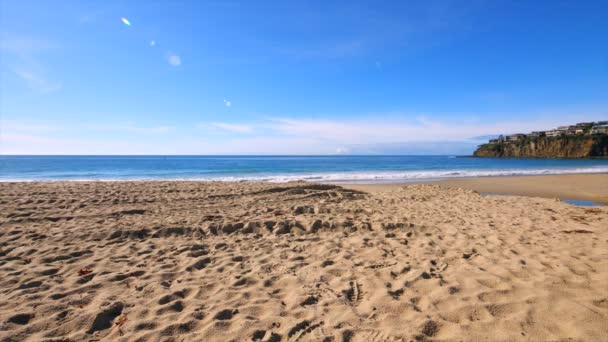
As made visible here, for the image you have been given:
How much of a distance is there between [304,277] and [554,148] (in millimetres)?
109724

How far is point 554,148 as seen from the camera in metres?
84.3

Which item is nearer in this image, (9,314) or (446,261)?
(9,314)

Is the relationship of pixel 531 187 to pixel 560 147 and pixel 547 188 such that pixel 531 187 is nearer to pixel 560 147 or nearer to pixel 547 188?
pixel 547 188

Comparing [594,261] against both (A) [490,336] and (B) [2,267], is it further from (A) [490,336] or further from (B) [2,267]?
(B) [2,267]

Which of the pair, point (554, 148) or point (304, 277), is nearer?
point (304, 277)

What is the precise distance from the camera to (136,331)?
9.11 ft

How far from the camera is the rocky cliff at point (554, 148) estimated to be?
74.2 meters

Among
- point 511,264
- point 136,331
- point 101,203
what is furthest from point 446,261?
point 101,203

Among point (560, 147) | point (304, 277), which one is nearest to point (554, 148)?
point (560, 147)

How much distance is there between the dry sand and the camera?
2.80 m

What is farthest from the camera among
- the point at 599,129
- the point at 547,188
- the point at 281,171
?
the point at 599,129

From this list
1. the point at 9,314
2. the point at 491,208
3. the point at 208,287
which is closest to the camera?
the point at 9,314

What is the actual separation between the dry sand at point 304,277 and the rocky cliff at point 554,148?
9590 cm

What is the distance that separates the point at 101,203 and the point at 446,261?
10.1 m
